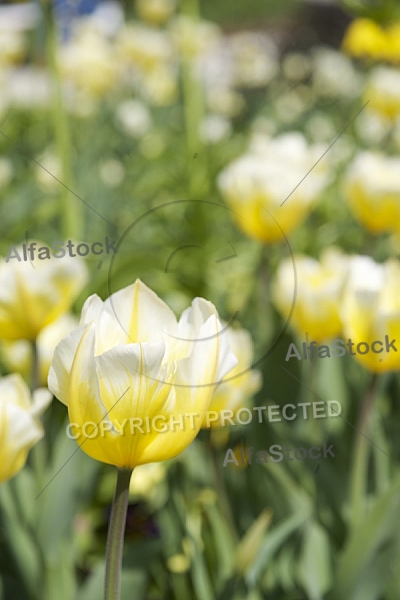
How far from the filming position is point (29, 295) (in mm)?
621

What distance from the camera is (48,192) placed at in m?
1.70

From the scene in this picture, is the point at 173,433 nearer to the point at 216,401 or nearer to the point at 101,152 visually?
the point at 216,401

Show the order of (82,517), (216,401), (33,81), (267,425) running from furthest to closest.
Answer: (33,81) → (82,517) → (267,425) → (216,401)

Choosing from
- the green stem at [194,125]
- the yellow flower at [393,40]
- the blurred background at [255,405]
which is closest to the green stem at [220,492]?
the blurred background at [255,405]

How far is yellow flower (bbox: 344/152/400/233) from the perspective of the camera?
3.01 feet

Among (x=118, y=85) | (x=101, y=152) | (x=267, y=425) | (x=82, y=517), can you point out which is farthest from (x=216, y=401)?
(x=118, y=85)

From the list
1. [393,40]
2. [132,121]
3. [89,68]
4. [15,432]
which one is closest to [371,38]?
[393,40]

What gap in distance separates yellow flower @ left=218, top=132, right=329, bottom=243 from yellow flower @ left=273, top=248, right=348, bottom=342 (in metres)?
0.09

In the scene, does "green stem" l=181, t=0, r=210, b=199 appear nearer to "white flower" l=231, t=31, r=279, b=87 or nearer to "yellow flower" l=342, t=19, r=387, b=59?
"yellow flower" l=342, t=19, r=387, b=59

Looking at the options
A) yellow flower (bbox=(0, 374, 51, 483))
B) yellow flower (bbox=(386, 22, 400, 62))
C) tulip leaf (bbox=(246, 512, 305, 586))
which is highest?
yellow flower (bbox=(0, 374, 51, 483))

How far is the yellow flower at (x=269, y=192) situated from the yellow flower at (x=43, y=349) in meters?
0.23

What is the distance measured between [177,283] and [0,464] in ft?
1.62

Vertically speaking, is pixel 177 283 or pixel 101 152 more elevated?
pixel 177 283

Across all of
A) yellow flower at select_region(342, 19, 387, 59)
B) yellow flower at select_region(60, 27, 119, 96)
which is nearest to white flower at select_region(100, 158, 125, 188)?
yellow flower at select_region(342, 19, 387, 59)
